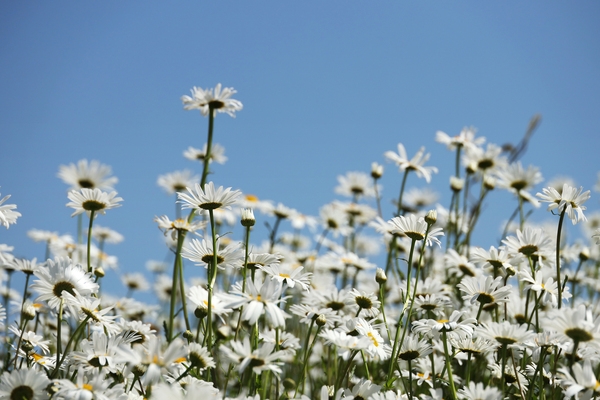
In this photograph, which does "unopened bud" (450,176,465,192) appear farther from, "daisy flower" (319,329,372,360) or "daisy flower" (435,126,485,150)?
"daisy flower" (319,329,372,360)

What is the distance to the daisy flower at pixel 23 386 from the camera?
1.62m

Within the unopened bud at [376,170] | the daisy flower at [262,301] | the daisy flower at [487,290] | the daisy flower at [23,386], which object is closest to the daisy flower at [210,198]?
the daisy flower at [262,301]

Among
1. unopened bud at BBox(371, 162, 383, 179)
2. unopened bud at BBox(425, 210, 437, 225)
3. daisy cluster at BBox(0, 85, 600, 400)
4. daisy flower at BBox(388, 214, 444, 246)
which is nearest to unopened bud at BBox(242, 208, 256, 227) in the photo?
daisy cluster at BBox(0, 85, 600, 400)

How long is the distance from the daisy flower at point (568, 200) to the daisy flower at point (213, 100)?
133cm

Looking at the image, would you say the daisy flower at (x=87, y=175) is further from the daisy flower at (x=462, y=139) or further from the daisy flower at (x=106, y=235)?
the daisy flower at (x=462, y=139)

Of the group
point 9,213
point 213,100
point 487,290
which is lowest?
point 487,290

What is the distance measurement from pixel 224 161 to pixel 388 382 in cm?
229

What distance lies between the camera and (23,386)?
1.63 m

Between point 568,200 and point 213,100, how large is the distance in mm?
1501

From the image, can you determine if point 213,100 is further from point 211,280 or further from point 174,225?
point 211,280

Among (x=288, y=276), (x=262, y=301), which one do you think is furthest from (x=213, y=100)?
(x=262, y=301)

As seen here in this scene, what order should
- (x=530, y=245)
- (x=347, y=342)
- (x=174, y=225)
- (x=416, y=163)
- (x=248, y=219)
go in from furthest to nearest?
(x=416, y=163) < (x=530, y=245) < (x=174, y=225) < (x=248, y=219) < (x=347, y=342)

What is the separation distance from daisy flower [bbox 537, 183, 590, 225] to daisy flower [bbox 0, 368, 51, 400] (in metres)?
1.77

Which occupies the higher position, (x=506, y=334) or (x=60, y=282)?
(x=60, y=282)
